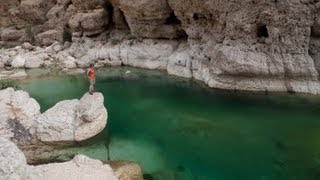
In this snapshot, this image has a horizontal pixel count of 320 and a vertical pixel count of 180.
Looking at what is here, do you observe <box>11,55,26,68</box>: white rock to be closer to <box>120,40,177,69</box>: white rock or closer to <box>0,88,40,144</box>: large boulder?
<box>120,40,177,69</box>: white rock

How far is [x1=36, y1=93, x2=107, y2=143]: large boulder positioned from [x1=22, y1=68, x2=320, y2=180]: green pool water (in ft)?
1.87

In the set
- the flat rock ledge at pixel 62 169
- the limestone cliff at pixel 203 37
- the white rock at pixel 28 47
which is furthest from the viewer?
the white rock at pixel 28 47

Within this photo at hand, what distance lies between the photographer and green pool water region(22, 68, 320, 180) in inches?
575

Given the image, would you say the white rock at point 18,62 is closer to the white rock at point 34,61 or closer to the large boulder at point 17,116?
the white rock at point 34,61

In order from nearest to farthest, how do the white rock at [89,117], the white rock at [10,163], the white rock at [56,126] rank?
the white rock at [10,163] < the white rock at [56,126] < the white rock at [89,117]

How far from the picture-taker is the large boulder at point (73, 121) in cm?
1650

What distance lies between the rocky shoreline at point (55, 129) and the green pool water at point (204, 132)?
2.12ft

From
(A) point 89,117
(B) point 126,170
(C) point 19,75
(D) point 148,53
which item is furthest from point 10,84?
(B) point 126,170

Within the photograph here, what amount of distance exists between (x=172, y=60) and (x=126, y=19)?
6172 millimetres

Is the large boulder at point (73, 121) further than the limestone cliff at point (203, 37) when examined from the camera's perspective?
No

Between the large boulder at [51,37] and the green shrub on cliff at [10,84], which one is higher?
the large boulder at [51,37]

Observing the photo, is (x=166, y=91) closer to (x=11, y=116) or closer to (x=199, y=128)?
(x=199, y=128)

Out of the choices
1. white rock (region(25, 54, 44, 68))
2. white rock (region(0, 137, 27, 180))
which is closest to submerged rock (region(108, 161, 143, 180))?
white rock (region(0, 137, 27, 180))

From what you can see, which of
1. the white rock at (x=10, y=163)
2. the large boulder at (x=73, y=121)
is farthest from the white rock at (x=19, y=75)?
the white rock at (x=10, y=163)
